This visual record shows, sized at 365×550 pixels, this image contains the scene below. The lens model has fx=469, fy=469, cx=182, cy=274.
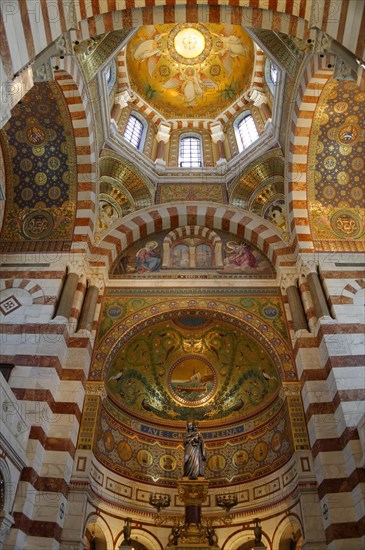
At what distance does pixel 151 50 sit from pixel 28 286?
9.93m

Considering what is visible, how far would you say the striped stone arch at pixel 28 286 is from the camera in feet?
35.9

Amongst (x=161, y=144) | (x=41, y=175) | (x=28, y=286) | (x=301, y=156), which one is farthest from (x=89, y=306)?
(x=161, y=144)

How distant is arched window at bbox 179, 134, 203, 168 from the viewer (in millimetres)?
15820

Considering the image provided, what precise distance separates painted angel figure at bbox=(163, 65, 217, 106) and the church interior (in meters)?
1.56

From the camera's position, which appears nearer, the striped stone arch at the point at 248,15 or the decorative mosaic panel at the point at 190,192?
the striped stone arch at the point at 248,15

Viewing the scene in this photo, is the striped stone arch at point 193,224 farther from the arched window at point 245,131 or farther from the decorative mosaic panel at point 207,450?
the decorative mosaic panel at point 207,450

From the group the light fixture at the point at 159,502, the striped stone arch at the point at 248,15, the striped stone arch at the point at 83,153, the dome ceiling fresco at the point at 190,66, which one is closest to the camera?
the striped stone arch at the point at 248,15

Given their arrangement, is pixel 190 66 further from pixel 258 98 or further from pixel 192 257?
pixel 192 257

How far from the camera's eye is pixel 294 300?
37.9ft

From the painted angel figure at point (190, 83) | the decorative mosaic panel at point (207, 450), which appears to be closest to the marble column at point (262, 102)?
the painted angel figure at point (190, 83)

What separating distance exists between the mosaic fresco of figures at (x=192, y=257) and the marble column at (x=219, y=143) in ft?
7.54

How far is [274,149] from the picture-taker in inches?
534

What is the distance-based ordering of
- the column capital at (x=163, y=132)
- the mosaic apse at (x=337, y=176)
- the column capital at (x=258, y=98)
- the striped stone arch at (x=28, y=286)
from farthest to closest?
the column capital at (x=163, y=132) < the column capital at (x=258, y=98) < the mosaic apse at (x=337, y=176) < the striped stone arch at (x=28, y=286)

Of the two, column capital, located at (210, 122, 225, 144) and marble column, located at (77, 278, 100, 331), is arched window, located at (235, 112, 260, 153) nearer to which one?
column capital, located at (210, 122, 225, 144)
